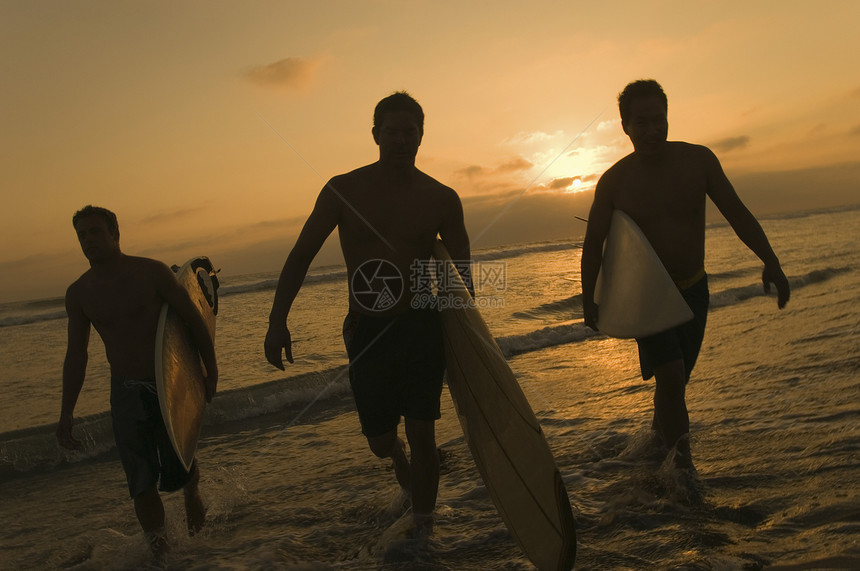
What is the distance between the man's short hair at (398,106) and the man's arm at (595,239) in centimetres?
121

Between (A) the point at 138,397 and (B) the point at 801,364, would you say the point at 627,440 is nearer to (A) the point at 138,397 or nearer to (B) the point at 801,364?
(B) the point at 801,364

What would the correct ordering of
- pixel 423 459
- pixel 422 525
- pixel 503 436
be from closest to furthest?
pixel 503 436, pixel 423 459, pixel 422 525

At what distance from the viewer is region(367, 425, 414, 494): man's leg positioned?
3219 mm

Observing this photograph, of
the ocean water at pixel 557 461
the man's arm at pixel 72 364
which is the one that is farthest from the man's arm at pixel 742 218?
the man's arm at pixel 72 364

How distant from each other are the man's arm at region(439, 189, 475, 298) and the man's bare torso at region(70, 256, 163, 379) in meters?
1.58

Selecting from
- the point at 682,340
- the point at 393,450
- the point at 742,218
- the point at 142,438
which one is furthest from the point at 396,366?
the point at 742,218

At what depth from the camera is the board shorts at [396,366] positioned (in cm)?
309

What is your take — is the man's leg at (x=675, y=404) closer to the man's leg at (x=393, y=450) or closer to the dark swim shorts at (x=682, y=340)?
the dark swim shorts at (x=682, y=340)

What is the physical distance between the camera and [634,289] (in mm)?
3570

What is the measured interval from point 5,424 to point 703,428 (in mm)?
6559

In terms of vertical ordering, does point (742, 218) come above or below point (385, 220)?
below

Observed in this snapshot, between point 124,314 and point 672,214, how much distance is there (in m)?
2.96

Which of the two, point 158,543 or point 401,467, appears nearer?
point 158,543

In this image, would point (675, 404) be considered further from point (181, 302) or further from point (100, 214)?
point (100, 214)
